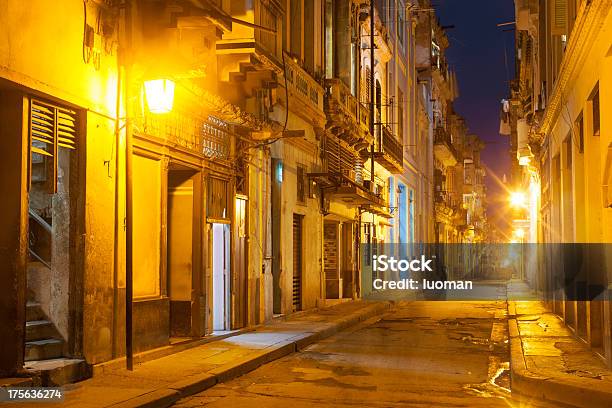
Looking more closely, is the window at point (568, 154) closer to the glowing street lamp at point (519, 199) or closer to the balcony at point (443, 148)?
the glowing street lamp at point (519, 199)

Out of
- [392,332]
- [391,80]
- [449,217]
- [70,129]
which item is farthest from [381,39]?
[449,217]

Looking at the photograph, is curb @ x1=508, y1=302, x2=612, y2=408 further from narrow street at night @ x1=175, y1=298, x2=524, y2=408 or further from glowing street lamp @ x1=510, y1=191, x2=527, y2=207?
glowing street lamp @ x1=510, y1=191, x2=527, y2=207

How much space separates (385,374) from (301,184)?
1079 cm

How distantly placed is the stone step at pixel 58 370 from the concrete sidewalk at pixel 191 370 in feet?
0.42

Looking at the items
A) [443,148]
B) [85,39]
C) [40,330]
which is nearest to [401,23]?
[443,148]

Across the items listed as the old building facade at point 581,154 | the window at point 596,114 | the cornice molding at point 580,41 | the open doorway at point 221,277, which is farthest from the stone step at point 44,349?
the window at point 596,114

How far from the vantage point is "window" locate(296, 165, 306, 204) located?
70.5 feet

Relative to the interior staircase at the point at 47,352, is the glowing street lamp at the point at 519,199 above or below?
above

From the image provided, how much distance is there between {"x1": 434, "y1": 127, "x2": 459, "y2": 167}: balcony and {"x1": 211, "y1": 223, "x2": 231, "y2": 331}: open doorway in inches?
1476

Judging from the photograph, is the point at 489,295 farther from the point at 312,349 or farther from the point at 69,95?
the point at 69,95

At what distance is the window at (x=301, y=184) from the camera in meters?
21.5

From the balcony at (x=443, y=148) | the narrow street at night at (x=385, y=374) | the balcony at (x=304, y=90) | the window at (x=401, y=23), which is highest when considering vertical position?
the window at (x=401, y=23)

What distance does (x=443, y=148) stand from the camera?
5300 cm

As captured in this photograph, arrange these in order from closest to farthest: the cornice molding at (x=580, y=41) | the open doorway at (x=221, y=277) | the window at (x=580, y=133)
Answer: the cornice molding at (x=580, y=41), the window at (x=580, y=133), the open doorway at (x=221, y=277)
